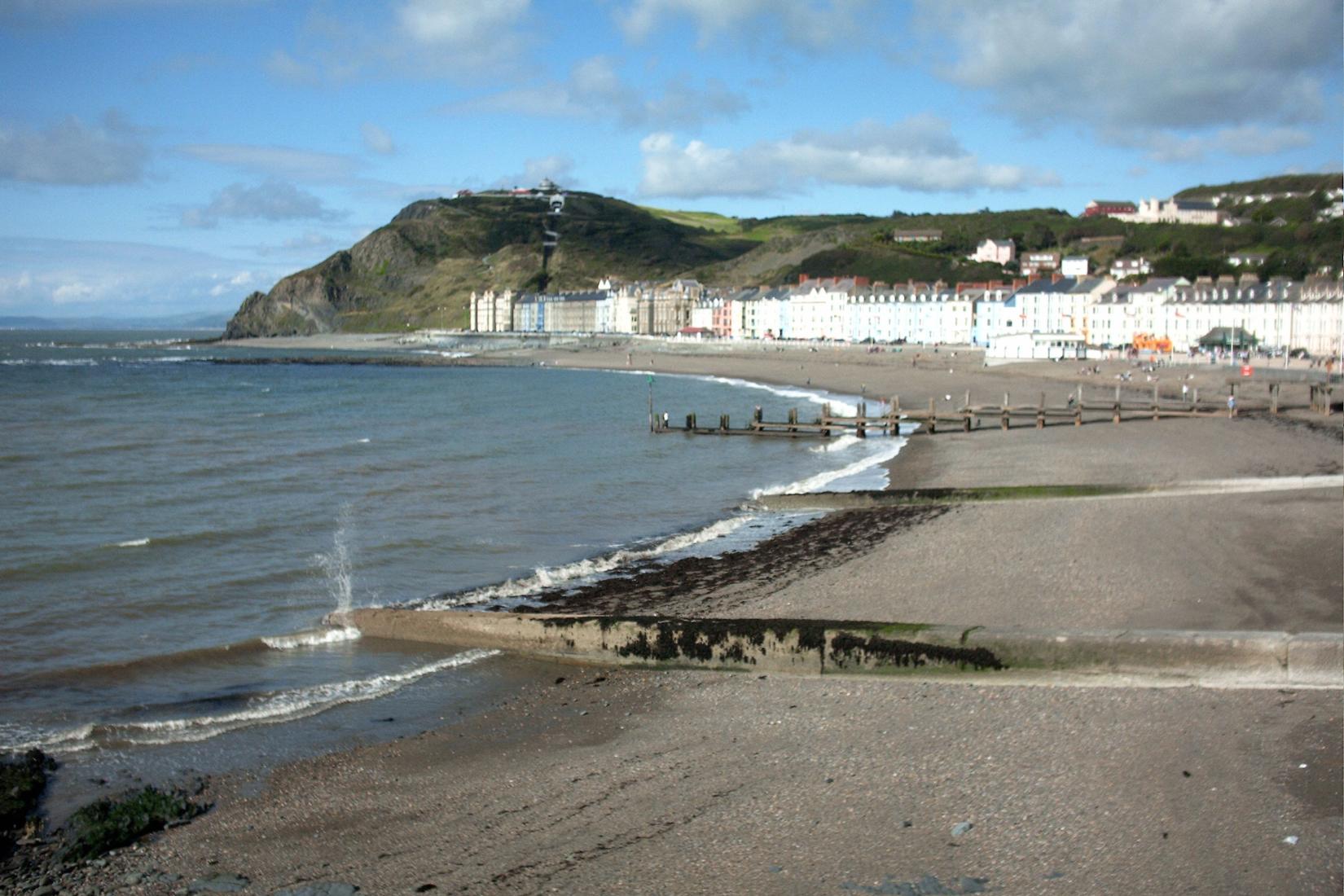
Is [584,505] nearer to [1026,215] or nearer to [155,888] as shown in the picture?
[155,888]

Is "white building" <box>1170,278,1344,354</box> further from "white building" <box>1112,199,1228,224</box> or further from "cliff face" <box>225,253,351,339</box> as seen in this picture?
"cliff face" <box>225,253,351,339</box>

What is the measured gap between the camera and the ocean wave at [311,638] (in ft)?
38.0

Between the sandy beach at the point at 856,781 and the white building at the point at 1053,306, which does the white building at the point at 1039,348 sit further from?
the sandy beach at the point at 856,781

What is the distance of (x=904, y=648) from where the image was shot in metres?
9.35

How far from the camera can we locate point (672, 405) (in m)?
49.1

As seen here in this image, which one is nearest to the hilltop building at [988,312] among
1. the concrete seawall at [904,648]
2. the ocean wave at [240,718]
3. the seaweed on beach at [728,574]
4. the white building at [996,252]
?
the white building at [996,252]

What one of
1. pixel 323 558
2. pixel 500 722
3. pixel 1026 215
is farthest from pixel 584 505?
pixel 1026 215

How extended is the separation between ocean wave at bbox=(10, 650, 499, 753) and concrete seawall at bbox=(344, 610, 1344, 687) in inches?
40.8

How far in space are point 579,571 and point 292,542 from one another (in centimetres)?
531

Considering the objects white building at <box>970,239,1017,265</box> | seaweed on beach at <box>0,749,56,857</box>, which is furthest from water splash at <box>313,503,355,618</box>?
white building at <box>970,239,1017,265</box>

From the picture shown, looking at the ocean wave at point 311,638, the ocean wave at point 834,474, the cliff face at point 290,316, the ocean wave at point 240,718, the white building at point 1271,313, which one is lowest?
the ocean wave at point 240,718

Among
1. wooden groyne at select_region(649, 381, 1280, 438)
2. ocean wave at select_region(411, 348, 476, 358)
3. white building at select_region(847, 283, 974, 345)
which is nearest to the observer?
wooden groyne at select_region(649, 381, 1280, 438)

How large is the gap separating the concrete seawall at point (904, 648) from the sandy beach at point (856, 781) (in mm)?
226

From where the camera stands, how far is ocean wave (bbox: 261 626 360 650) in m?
11.6
